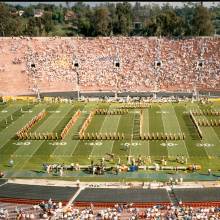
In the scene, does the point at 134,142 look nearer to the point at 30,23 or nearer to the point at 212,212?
the point at 212,212

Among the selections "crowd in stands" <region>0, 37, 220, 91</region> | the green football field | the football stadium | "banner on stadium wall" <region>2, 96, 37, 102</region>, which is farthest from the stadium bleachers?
"crowd in stands" <region>0, 37, 220, 91</region>

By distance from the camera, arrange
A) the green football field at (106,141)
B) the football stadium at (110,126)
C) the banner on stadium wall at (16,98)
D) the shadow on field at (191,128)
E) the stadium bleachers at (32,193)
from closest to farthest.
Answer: the football stadium at (110,126) < the stadium bleachers at (32,193) < the green football field at (106,141) < the shadow on field at (191,128) < the banner on stadium wall at (16,98)

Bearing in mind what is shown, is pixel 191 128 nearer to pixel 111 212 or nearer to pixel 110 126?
pixel 110 126

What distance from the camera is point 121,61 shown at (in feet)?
278

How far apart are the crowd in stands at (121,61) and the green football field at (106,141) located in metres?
14.8

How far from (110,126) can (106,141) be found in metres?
5.15

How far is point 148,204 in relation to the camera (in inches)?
1357

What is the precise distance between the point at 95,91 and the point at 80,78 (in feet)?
13.3

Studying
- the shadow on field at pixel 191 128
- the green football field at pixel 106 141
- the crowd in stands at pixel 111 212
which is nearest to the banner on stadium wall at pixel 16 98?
the green football field at pixel 106 141

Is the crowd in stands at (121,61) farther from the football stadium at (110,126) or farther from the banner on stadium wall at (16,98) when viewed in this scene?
the banner on stadium wall at (16,98)

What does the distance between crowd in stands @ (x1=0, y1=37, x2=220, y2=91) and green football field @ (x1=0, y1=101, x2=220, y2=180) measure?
14804 mm

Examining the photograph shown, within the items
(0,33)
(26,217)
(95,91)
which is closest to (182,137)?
(26,217)

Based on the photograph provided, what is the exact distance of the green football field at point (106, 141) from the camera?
46312mm

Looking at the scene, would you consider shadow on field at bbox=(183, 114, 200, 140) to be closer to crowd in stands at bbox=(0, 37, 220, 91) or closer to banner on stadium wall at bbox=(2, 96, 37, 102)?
crowd in stands at bbox=(0, 37, 220, 91)
